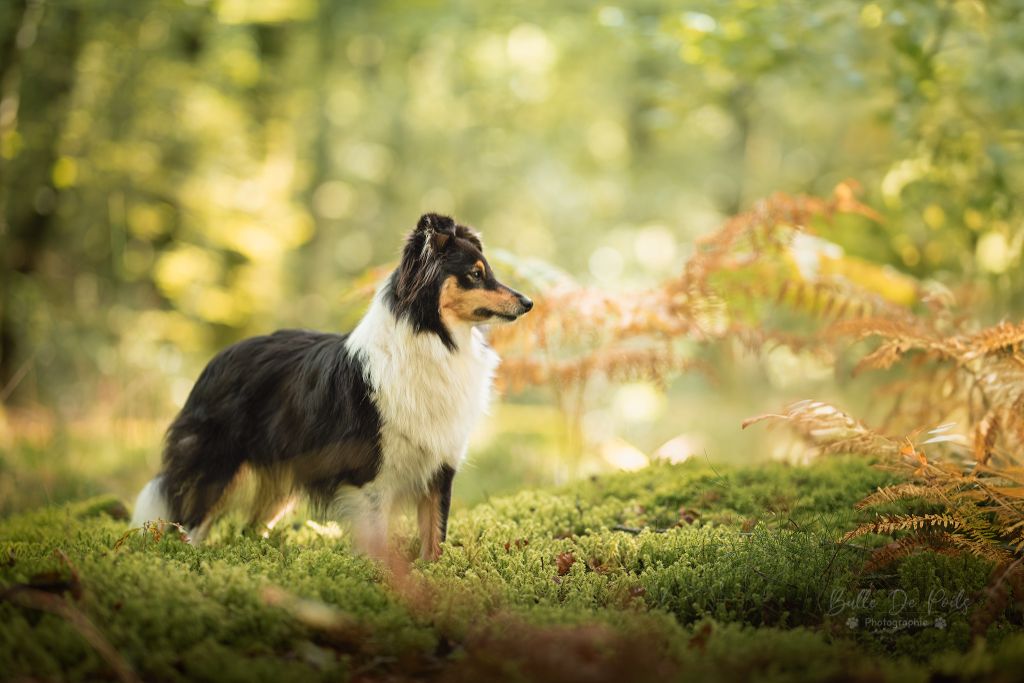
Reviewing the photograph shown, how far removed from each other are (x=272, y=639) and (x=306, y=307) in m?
11.2

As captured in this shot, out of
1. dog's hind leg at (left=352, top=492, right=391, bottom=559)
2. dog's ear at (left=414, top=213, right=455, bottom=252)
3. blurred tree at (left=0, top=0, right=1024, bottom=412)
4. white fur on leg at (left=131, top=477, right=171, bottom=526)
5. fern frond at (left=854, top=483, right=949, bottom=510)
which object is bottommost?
white fur on leg at (left=131, top=477, right=171, bottom=526)

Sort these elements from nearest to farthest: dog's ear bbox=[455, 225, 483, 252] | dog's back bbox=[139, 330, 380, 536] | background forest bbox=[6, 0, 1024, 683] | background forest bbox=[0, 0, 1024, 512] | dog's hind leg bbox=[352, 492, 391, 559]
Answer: background forest bbox=[6, 0, 1024, 683] → dog's hind leg bbox=[352, 492, 391, 559] → dog's back bbox=[139, 330, 380, 536] → dog's ear bbox=[455, 225, 483, 252] → background forest bbox=[0, 0, 1024, 512]

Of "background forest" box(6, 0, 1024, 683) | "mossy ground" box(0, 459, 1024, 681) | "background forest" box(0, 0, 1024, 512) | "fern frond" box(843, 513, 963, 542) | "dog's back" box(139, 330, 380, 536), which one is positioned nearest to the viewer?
"mossy ground" box(0, 459, 1024, 681)

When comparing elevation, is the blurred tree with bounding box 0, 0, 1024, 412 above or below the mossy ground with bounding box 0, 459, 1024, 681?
above

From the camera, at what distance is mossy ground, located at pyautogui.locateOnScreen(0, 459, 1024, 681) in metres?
2.42

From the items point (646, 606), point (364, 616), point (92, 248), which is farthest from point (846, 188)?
point (92, 248)

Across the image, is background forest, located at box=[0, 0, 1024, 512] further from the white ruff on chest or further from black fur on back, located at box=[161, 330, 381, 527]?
the white ruff on chest

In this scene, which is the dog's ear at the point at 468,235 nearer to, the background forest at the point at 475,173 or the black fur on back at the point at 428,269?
the black fur on back at the point at 428,269

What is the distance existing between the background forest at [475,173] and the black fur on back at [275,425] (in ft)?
4.35

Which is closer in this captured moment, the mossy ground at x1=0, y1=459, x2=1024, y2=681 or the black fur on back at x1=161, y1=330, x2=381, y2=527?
the mossy ground at x1=0, y1=459, x2=1024, y2=681

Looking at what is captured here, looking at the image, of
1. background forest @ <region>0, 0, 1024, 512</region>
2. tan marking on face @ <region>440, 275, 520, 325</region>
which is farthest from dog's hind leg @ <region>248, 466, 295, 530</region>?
background forest @ <region>0, 0, 1024, 512</region>

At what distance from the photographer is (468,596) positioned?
311cm

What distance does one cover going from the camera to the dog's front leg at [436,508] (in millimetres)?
3967

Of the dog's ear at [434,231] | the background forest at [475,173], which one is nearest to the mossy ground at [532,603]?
the dog's ear at [434,231]
